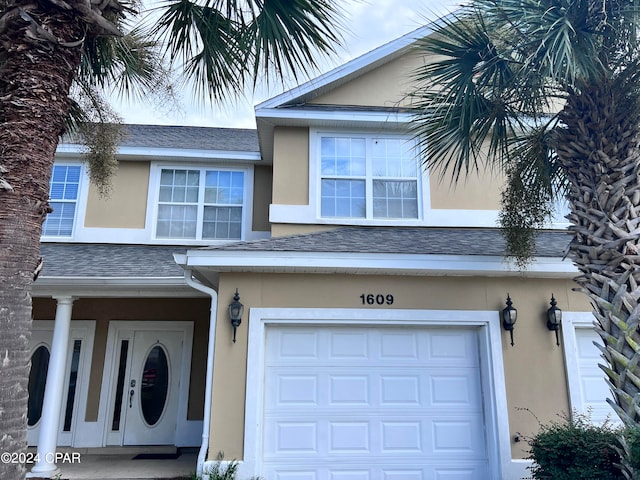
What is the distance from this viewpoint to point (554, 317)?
6609 millimetres

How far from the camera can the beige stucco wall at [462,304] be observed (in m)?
6.34

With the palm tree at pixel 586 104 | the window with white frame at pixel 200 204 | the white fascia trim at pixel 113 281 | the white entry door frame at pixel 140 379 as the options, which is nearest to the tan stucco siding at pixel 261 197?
the window with white frame at pixel 200 204

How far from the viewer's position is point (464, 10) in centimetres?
562

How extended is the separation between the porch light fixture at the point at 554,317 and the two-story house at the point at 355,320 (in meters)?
0.13

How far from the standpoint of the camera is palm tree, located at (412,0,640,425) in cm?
471

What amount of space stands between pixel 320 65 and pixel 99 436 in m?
8.17

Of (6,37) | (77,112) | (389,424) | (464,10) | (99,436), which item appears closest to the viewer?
(6,37)

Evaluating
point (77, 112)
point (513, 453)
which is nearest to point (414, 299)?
point (513, 453)

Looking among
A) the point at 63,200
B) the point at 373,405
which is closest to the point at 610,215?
the point at 373,405

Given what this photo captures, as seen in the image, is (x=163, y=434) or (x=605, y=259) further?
(x=163, y=434)

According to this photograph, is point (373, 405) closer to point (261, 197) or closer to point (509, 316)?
point (509, 316)

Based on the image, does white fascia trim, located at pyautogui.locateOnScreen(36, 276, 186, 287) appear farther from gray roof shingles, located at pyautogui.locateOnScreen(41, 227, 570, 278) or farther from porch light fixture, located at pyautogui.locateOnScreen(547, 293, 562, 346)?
porch light fixture, located at pyautogui.locateOnScreen(547, 293, 562, 346)

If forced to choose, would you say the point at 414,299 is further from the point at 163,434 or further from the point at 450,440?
the point at 163,434

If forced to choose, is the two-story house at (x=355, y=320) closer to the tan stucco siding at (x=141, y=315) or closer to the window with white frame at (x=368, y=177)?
the window with white frame at (x=368, y=177)
